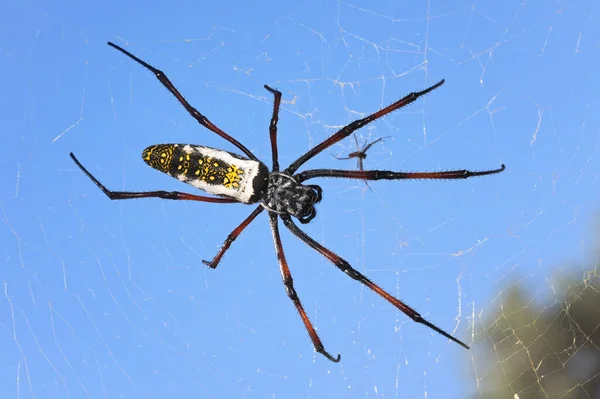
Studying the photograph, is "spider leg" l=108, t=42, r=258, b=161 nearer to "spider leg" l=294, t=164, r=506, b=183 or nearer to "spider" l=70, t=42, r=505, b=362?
"spider" l=70, t=42, r=505, b=362

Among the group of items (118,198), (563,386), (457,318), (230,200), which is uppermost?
(118,198)

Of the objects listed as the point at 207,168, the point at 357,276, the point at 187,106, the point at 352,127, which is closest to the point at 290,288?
the point at 357,276

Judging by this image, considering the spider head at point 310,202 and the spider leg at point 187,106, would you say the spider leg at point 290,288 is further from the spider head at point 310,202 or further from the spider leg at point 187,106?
the spider leg at point 187,106

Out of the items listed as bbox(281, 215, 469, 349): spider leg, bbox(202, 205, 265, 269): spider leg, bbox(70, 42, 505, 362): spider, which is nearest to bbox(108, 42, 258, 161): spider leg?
bbox(70, 42, 505, 362): spider

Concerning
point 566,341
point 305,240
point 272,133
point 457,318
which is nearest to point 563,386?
point 566,341

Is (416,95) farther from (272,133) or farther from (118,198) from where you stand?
(118,198)

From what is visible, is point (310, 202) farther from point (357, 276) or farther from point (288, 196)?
point (357, 276)

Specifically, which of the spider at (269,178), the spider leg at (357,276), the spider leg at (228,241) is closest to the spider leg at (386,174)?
the spider at (269,178)
